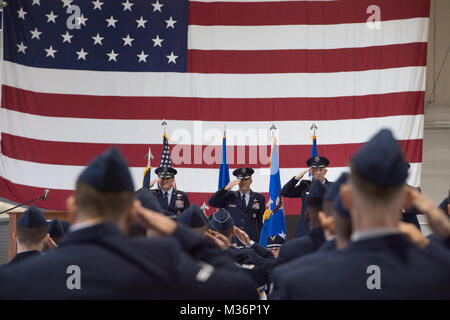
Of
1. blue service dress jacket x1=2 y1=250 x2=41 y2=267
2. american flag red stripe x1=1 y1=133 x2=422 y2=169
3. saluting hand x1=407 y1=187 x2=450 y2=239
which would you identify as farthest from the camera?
american flag red stripe x1=1 y1=133 x2=422 y2=169

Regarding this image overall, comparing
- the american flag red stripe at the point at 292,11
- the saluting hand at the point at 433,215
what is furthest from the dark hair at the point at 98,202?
the american flag red stripe at the point at 292,11

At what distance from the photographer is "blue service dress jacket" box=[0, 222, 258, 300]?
4.71ft

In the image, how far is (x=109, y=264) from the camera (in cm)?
144

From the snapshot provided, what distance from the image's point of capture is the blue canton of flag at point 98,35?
889 centimetres

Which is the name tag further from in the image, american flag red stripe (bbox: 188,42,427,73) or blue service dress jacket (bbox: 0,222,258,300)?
blue service dress jacket (bbox: 0,222,258,300)

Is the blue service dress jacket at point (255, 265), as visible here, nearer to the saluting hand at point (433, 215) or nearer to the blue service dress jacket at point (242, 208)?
the saluting hand at point (433, 215)

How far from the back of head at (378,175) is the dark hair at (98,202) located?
0.62m

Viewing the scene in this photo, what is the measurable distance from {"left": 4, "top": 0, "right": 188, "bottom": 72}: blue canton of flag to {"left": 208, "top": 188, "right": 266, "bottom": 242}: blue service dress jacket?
271cm

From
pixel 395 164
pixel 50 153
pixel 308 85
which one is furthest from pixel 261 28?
pixel 395 164

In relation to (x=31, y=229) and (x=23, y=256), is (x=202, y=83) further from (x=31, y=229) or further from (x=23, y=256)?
(x=23, y=256)

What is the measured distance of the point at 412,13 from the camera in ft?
28.7

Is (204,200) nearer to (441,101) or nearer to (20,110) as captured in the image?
(20,110)

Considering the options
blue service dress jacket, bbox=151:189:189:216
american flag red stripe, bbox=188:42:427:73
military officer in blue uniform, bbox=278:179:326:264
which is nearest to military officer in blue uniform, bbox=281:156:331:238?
blue service dress jacket, bbox=151:189:189:216
